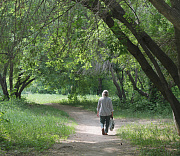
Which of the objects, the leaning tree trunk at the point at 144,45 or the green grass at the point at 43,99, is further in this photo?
the green grass at the point at 43,99

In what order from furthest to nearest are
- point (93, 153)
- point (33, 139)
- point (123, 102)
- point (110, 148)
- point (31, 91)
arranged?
point (31, 91) → point (123, 102) → point (33, 139) → point (110, 148) → point (93, 153)

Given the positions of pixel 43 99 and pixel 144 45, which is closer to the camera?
pixel 144 45

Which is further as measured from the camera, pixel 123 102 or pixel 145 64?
pixel 123 102

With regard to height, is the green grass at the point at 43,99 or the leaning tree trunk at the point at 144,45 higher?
the leaning tree trunk at the point at 144,45

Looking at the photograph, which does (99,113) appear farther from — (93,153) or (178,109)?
(93,153)

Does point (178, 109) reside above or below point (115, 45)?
below

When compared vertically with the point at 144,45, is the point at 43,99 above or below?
below

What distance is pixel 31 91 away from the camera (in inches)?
2376

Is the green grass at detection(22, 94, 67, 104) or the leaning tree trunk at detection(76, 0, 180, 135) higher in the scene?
the leaning tree trunk at detection(76, 0, 180, 135)

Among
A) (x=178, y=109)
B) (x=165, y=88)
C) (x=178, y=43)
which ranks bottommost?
(x=178, y=109)

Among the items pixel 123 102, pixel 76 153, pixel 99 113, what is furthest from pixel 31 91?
pixel 76 153

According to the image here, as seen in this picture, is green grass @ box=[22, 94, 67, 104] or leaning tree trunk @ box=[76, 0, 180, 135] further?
green grass @ box=[22, 94, 67, 104]

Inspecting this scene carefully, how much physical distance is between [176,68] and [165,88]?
2.55 feet

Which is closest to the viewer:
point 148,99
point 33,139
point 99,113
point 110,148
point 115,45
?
point 110,148
